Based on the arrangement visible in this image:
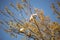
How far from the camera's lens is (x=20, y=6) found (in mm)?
3029

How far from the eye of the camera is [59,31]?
284cm

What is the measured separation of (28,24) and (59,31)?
52 cm

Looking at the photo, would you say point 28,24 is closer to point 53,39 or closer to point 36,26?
point 36,26

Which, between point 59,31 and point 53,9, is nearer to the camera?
point 59,31

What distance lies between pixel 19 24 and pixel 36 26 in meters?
0.33

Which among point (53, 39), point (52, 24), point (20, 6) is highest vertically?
point (20, 6)

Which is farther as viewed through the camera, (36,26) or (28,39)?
(28,39)

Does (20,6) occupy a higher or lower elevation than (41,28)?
higher

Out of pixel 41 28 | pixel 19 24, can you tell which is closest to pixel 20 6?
pixel 19 24

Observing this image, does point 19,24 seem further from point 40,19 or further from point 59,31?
point 59,31

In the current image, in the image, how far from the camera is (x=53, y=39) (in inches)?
113

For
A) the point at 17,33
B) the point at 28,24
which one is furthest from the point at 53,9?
the point at 17,33

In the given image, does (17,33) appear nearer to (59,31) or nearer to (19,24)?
(19,24)

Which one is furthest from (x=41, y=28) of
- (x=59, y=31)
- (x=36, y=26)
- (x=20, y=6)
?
(x=20, y=6)
